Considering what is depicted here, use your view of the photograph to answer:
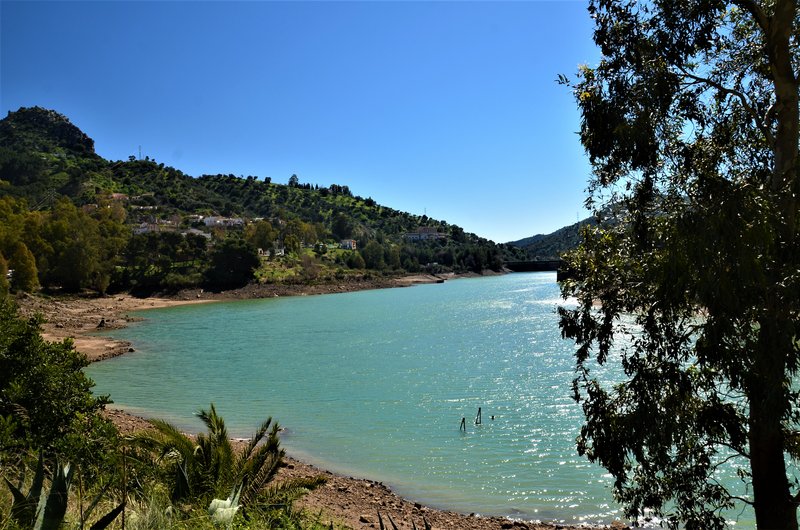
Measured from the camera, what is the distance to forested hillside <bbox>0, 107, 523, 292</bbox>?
225 ft

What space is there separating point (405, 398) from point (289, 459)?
8.14 meters

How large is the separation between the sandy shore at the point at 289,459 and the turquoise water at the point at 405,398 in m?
0.86

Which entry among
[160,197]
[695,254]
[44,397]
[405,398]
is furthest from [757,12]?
[160,197]

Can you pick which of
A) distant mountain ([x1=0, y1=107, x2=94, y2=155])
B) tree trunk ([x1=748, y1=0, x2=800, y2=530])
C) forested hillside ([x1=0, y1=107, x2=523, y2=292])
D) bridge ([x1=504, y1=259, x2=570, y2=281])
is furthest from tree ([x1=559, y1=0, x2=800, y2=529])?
distant mountain ([x1=0, y1=107, x2=94, y2=155])

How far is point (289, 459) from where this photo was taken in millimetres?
14547

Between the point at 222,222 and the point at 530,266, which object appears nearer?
the point at 222,222

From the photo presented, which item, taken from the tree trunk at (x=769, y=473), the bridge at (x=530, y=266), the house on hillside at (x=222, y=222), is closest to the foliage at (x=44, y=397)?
the tree trunk at (x=769, y=473)

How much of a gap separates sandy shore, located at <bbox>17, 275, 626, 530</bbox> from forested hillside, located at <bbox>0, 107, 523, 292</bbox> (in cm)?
405

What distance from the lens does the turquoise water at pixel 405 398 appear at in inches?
520

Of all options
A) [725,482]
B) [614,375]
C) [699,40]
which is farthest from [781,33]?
[614,375]

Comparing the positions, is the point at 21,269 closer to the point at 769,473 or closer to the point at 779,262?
the point at 769,473

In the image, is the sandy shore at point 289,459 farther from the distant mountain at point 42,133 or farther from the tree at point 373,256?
the distant mountain at point 42,133

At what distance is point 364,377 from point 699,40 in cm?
2259

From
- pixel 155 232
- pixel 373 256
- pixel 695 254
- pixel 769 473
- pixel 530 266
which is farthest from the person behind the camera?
pixel 530 266
